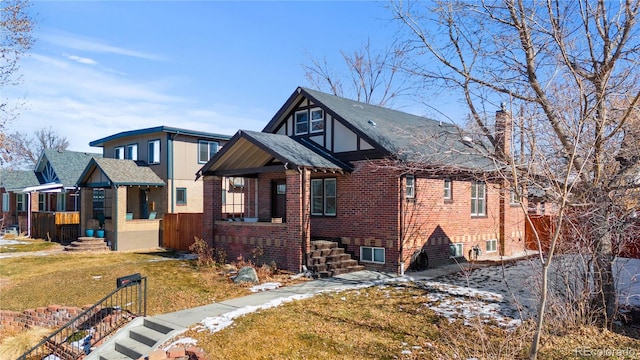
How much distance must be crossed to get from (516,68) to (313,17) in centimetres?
651

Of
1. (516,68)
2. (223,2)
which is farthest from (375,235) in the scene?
(223,2)

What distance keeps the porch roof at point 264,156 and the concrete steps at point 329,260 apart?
246 cm

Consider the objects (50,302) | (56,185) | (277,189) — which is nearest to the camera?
(50,302)

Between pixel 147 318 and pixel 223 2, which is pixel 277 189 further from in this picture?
pixel 147 318

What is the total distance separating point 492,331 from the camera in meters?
7.49

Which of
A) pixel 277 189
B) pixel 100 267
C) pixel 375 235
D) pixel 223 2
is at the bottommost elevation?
pixel 100 267

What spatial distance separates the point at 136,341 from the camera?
8.22 m

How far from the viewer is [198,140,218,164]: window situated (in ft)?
79.2

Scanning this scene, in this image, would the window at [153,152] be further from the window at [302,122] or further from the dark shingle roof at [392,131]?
the dark shingle roof at [392,131]

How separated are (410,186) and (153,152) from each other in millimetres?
15249

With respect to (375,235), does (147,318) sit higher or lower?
lower

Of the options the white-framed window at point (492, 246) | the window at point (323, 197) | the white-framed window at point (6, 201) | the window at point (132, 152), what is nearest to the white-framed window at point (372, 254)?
the window at point (323, 197)

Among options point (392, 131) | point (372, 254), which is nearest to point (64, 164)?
point (392, 131)

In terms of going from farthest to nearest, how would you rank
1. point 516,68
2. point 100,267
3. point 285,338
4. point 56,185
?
point 56,185 < point 100,267 < point 516,68 < point 285,338
